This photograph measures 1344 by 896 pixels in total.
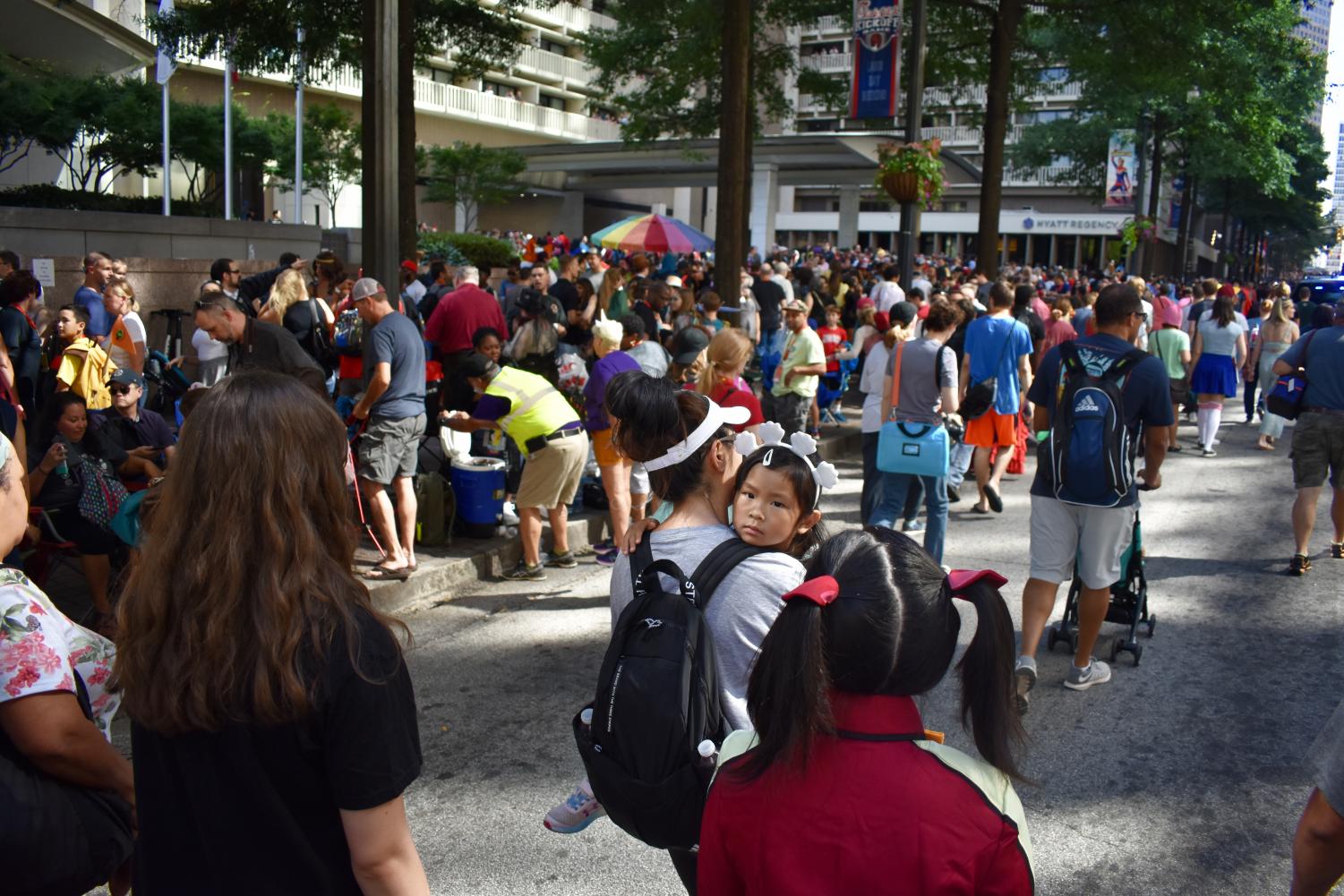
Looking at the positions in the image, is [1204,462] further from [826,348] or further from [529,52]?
[529,52]

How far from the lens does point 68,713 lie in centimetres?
218

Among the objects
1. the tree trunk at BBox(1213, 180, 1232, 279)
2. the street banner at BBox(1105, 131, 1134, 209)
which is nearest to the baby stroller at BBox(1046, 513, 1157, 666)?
the street banner at BBox(1105, 131, 1134, 209)

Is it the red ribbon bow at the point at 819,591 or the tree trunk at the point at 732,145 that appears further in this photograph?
the tree trunk at the point at 732,145

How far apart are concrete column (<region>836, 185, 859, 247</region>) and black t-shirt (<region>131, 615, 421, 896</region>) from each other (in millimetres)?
39864

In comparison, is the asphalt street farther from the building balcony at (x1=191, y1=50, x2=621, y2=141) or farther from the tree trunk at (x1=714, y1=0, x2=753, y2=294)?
the building balcony at (x1=191, y1=50, x2=621, y2=141)

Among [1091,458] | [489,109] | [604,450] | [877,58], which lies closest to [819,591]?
[1091,458]

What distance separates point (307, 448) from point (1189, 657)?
5721mm

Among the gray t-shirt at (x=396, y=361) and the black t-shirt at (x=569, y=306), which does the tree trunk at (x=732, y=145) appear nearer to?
the black t-shirt at (x=569, y=306)

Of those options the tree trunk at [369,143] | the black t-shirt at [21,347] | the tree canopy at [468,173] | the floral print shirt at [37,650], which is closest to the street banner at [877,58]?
the tree trunk at [369,143]

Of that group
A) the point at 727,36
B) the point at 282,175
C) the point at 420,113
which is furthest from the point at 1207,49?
the point at 420,113

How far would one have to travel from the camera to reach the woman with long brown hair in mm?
1837

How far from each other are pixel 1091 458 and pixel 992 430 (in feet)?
14.4

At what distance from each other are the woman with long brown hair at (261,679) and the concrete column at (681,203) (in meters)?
55.1

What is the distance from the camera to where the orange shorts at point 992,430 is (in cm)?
970
